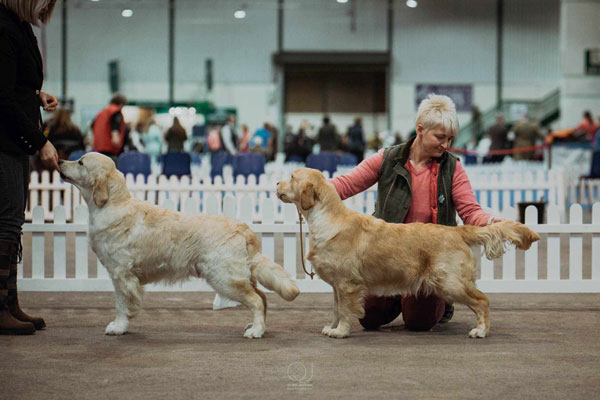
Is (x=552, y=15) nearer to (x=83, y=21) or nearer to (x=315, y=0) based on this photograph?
(x=315, y=0)

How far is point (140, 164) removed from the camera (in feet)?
35.6

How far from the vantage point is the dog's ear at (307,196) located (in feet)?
12.7

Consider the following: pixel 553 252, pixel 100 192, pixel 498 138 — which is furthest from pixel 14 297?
pixel 498 138

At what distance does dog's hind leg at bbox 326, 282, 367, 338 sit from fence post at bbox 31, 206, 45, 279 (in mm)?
2423

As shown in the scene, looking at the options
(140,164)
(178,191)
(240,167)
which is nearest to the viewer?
(178,191)

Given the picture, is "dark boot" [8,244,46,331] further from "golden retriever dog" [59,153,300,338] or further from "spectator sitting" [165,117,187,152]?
"spectator sitting" [165,117,187,152]

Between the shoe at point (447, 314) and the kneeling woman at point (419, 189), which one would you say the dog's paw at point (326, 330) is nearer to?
the kneeling woman at point (419, 189)

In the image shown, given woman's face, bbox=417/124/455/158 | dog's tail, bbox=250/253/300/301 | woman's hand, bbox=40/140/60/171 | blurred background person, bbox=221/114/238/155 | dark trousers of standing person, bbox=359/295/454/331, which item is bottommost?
dark trousers of standing person, bbox=359/295/454/331

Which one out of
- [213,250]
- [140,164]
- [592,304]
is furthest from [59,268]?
[140,164]

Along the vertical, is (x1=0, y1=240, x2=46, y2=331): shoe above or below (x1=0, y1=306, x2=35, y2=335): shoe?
above

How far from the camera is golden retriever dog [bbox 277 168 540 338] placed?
153 inches

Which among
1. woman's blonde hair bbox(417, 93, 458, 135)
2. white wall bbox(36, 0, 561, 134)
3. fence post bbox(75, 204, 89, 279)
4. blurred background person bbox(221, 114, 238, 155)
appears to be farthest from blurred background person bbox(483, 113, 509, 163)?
woman's blonde hair bbox(417, 93, 458, 135)

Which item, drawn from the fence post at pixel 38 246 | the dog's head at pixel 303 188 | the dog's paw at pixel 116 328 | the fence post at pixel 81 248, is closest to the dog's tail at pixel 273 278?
the dog's head at pixel 303 188

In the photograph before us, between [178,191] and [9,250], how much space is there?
5293mm
